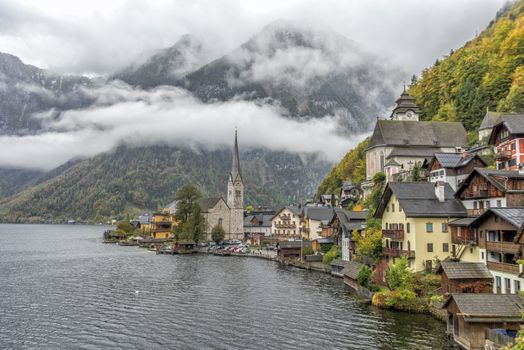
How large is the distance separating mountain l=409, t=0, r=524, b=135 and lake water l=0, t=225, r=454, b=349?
211ft

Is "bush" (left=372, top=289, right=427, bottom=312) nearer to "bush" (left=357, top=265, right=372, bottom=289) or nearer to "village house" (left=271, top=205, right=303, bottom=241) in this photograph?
"bush" (left=357, top=265, right=372, bottom=289)

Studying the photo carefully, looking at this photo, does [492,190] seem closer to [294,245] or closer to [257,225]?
[294,245]

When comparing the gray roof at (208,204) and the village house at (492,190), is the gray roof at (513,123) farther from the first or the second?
the gray roof at (208,204)

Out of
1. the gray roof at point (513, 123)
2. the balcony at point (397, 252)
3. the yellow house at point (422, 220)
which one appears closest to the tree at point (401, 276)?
the balcony at point (397, 252)

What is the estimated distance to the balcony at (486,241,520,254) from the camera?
4156 centimetres

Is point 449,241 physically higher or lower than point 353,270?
higher

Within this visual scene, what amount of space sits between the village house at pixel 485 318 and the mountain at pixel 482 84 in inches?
2919

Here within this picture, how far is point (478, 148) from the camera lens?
8269cm

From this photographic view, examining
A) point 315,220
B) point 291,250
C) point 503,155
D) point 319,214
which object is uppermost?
point 503,155

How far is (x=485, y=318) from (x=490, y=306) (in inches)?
57.6

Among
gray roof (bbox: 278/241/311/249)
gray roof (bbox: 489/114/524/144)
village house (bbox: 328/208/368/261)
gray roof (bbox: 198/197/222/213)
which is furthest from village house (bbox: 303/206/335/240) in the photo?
gray roof (bbox: 198/197/222/213)

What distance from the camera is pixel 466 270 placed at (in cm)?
4716

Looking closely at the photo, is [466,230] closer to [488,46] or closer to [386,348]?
[386,348]

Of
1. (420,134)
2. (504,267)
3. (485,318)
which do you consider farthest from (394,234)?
(420,134)
